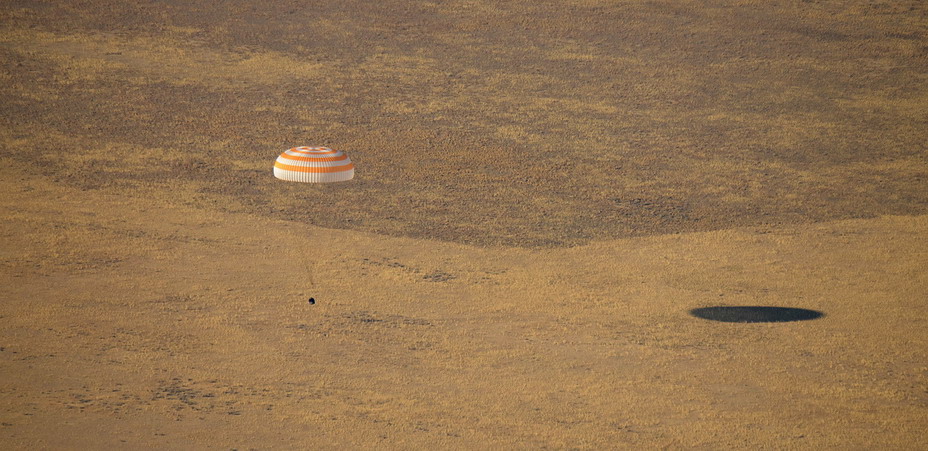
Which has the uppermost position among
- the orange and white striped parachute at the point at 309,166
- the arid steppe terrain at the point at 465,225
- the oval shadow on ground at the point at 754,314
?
the orange and white striped parachute at the point at 309,166

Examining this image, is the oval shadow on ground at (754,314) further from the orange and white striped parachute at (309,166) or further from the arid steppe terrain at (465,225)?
the orange and white striped parachute at (309,166)

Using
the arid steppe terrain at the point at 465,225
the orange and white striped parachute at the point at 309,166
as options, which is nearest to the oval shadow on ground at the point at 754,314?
the arid steppe terrain at the point at 465,225

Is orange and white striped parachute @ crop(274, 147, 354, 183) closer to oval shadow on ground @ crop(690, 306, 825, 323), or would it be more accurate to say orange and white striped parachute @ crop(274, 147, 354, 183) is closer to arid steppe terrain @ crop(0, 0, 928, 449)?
arid steppe terrain @ crop(0, 0, 928, 449)

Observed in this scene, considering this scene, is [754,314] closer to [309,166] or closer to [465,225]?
[465,225]

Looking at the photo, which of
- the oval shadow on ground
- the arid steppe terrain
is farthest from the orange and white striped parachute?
the oval shadow on ground

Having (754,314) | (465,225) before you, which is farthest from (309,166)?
(754,314)

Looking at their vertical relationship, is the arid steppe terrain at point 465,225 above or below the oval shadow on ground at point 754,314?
above
